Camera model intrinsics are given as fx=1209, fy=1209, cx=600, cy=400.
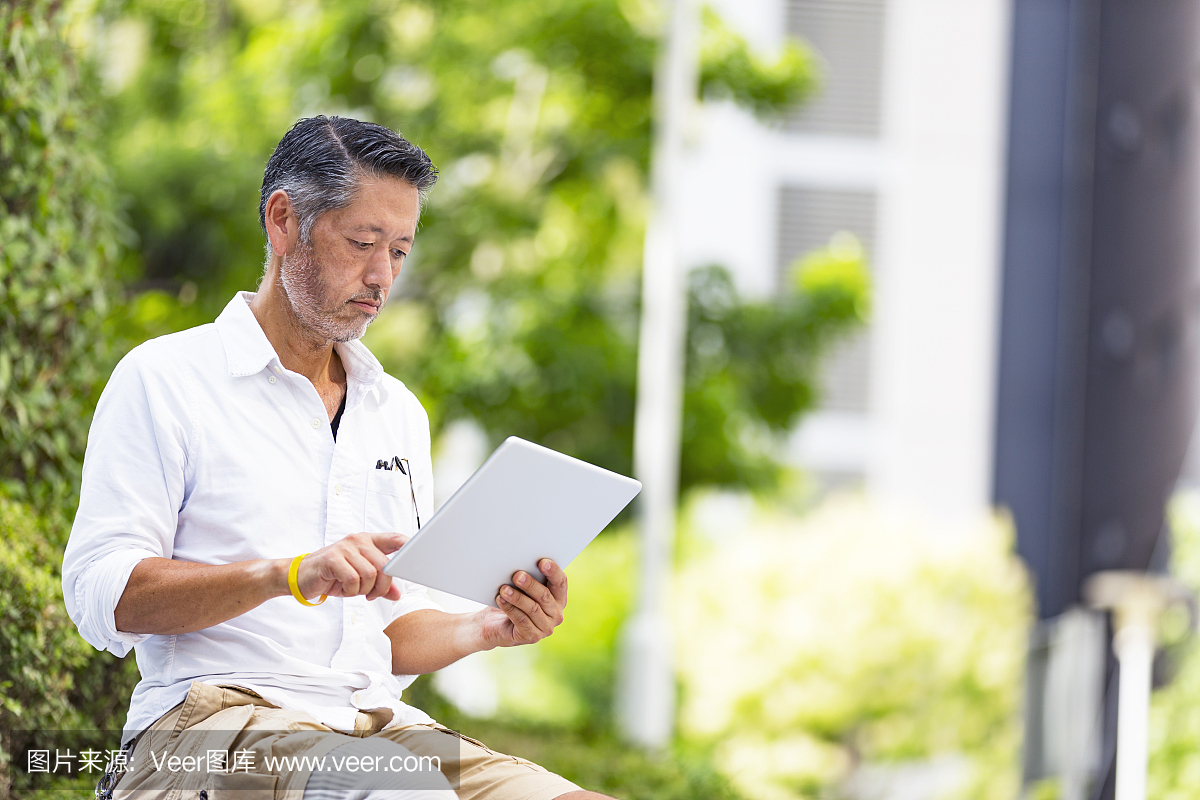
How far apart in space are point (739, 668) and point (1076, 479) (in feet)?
16.6

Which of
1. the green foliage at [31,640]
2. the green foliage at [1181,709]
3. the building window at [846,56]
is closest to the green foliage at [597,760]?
the green foliage at [31,640]

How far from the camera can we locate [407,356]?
8531 mm

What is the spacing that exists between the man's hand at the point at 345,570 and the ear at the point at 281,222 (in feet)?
1.81

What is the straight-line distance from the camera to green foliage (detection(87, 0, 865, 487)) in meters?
7.55

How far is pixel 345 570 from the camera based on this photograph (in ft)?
5.14

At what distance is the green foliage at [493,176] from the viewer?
755 cm

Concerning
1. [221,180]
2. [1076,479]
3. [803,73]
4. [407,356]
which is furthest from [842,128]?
[221,180]

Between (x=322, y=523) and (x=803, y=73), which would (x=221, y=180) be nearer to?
(x=803, y=73)

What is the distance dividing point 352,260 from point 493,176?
21.4ft

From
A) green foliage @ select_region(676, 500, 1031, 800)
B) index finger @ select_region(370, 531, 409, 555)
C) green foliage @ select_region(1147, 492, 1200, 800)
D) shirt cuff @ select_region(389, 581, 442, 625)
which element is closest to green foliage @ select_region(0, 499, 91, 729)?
shirt cuff @ select_region(389, 581, 442, 625)

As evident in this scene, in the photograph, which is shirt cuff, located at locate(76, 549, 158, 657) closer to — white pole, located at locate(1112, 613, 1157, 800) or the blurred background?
the blurred background

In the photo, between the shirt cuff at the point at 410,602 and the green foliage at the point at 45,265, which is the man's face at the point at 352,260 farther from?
the green foliage at the point at 45,265

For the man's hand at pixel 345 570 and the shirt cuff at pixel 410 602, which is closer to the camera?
the man's hand at pixel 345 570

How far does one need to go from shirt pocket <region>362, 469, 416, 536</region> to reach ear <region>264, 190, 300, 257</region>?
0.39 metres
